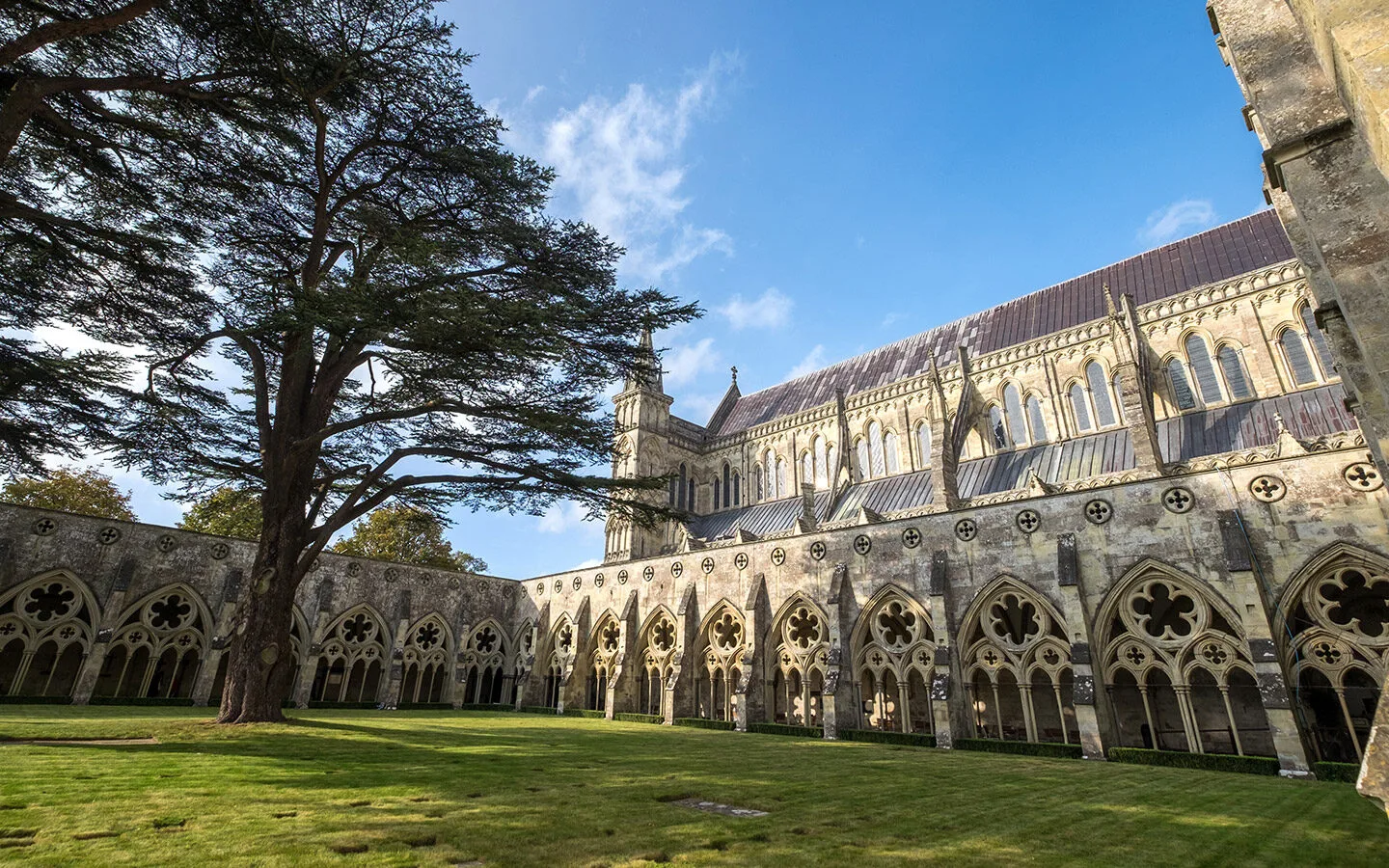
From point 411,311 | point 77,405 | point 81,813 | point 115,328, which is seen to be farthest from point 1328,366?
point 77,405

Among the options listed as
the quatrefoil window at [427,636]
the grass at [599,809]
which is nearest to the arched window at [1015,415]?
the grass at [599,809]

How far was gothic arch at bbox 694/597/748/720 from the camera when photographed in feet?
66.2

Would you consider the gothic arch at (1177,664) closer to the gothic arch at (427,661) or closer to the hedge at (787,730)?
the hedge at (787,730)

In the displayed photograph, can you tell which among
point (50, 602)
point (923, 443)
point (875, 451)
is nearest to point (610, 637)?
point (875, 451)

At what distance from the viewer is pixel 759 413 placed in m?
40.4

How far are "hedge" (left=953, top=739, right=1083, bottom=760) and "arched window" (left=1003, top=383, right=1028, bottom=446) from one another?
632 inches

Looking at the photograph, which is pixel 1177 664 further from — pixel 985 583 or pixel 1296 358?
pixel 1296 358

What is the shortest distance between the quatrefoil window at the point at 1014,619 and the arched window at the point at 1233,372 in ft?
42.3

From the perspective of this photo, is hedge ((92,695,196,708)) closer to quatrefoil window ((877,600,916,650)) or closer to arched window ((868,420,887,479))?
quatrefoil window ((877,600,916,650))

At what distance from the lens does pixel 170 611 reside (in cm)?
2023

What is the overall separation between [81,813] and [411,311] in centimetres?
817

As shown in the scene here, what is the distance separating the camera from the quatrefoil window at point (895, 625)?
16812 millimetres

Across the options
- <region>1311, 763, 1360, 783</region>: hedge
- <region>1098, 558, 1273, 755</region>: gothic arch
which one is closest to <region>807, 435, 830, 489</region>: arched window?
<region>1098, 558, 1273, 755</region>: gothic arch

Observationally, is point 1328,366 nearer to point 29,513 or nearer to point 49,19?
point 49,19
